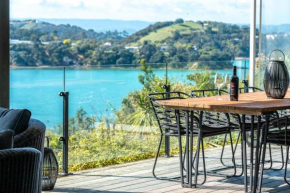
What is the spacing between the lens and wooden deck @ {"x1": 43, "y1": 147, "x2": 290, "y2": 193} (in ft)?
15.4

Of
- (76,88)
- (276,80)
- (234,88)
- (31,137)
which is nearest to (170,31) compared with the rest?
(76,88)

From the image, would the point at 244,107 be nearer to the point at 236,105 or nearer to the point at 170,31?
the point at 236,105

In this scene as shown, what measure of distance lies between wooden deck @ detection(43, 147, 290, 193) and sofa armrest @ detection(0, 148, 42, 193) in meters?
1.64

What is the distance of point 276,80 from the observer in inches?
193

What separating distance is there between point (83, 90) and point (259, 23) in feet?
8.71

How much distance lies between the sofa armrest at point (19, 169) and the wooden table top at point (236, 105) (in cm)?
174

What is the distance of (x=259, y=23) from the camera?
7035 mm

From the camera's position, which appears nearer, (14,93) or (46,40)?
(14,93)

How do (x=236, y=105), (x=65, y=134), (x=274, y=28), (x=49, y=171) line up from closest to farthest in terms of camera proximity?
(x=236, y=105)
(x=49, y=171)
(x=65, y=134)
(x=274, y=28)

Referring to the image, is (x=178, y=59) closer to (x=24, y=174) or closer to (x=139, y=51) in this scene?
(x=139, y=51)

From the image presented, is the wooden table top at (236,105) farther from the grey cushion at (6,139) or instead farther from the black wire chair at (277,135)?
the grey cushion at (6,139)

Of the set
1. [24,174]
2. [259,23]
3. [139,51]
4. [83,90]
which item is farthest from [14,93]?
[139,51]

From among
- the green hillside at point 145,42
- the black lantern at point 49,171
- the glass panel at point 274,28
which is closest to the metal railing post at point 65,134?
the black lantern at point 49,171

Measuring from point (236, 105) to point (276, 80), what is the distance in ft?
2.68
